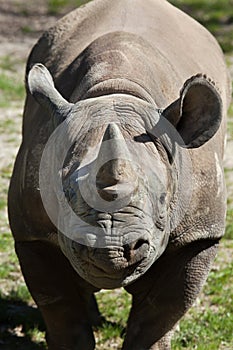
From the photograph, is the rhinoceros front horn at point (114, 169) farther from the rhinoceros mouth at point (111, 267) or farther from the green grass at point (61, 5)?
the green grass at point (61, 5)

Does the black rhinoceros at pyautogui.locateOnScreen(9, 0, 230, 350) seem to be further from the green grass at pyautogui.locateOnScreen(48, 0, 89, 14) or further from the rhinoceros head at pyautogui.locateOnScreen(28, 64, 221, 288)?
the green grass at pyautogui.locateOnScreen(48, 0, 89, 14)

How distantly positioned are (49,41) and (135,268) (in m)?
2.70

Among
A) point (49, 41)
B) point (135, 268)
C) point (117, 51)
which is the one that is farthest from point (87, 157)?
point (49, 41)

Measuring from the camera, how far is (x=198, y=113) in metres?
4.02

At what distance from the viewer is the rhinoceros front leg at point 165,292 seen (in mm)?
4645

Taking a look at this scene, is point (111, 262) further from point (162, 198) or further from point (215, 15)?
point (215, 15)

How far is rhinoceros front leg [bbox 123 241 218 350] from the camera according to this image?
4.64 metres

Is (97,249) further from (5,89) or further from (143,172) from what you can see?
(5,89)

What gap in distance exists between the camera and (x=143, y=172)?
3605mm

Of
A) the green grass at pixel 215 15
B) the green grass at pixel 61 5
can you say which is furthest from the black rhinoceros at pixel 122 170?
the green grass at pixel 61 5

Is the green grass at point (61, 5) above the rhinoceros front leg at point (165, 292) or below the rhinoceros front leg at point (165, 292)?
below

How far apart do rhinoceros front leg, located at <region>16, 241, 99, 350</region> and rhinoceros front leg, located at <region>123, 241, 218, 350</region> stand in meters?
0.24

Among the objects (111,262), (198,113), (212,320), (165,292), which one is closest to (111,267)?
(111,262)

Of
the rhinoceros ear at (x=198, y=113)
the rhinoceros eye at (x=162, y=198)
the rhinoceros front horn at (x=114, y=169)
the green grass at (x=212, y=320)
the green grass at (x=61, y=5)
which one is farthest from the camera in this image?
the green grass at (x=61, y=5)
